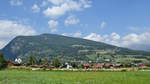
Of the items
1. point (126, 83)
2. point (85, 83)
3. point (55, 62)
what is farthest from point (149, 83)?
point (55, 62)

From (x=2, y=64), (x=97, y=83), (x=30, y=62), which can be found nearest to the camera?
(x=97, y=83)

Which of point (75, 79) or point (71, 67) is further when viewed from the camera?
point (71, 67)

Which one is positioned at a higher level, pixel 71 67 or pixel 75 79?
pixel 75 79

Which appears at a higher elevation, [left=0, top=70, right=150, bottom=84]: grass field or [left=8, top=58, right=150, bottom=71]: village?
[left=0, top=70, right=150, bottom=84]: grass field

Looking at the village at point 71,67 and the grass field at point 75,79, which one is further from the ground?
the grass field at point 75,79

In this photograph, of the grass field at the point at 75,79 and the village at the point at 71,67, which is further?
the village at the point at 71,67

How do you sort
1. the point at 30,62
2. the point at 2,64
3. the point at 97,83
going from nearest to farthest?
the point at 97,83 < the point at 2,64 < the point at 30,62

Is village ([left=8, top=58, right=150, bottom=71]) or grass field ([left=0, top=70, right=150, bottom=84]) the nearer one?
grass field ([left=0, top=70, right=150, bottom=84])

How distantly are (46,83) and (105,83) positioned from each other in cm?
837

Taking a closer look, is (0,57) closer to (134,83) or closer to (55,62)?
(55,62)

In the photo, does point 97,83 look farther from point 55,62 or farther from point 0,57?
point 55,62

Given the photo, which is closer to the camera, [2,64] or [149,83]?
[149,83]

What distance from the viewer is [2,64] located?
333 feet

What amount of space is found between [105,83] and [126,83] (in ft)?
9.61
